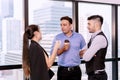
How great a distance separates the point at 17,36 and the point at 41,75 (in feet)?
5.41

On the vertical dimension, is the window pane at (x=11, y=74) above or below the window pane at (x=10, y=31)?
below

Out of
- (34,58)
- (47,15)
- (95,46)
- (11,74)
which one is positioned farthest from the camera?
(47,15)

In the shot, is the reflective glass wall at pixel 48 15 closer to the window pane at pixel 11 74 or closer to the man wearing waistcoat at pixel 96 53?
the window pane at pixel 11 74

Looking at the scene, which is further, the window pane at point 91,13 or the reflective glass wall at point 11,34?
the window pane at point 91,13

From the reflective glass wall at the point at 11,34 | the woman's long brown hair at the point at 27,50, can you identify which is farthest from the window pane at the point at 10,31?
the woman's long brown hair at the point at 27,50

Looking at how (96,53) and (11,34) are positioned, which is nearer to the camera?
(96,53)

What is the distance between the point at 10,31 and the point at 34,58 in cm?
158

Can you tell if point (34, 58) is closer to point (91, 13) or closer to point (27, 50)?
point (27, 50)

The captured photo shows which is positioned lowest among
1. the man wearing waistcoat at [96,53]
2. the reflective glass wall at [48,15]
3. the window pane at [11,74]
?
the window pane at [11,74]

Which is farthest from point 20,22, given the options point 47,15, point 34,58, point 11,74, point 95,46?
point 34,58

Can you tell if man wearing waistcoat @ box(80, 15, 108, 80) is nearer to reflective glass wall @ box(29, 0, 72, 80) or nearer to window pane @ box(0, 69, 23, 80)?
reflective glass wall @ box(29, 0, 72, 80)

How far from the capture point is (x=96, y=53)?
2824 millimetres

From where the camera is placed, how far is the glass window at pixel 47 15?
3.85 metres

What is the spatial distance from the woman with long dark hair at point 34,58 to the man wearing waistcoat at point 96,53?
2.27ft
